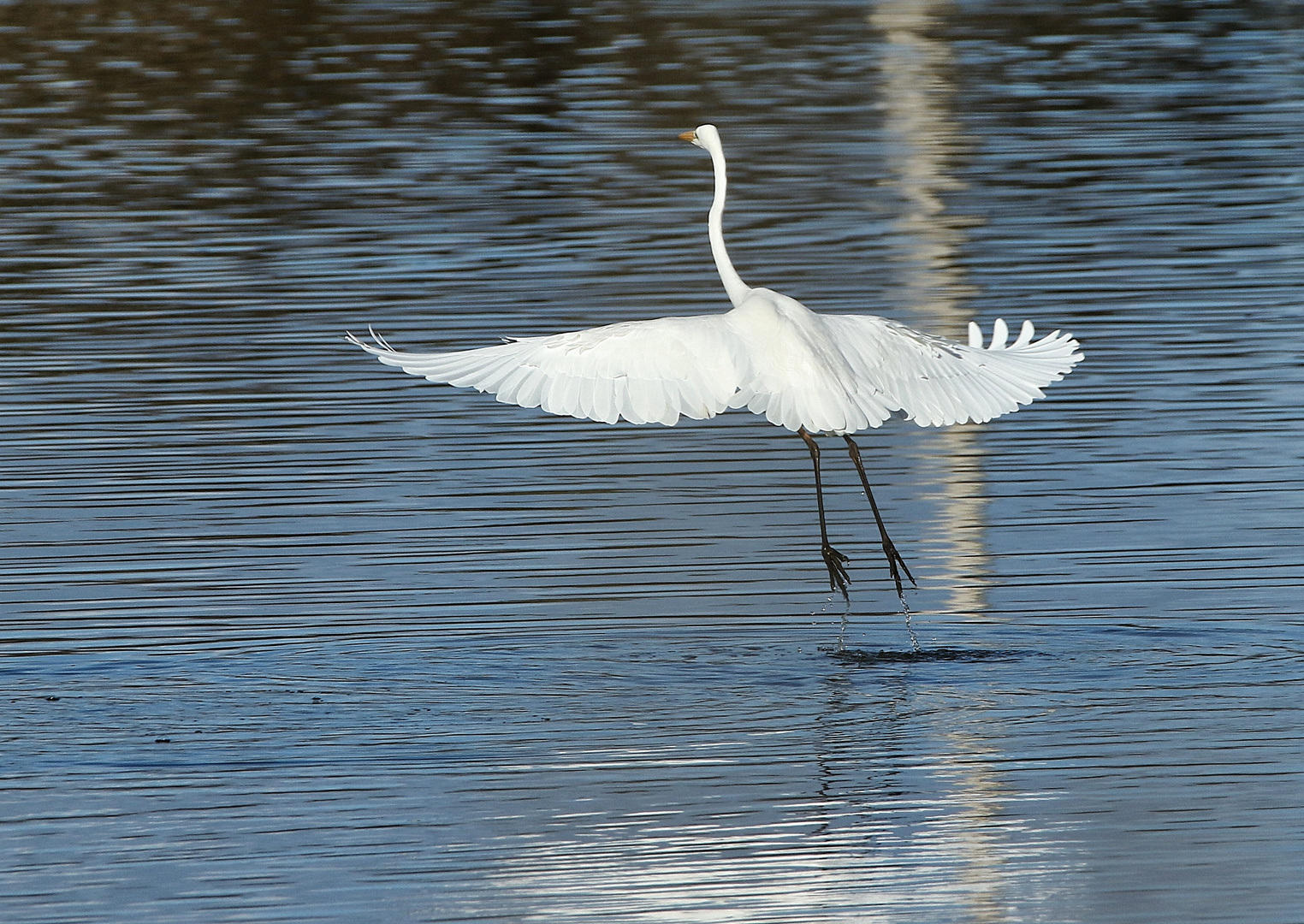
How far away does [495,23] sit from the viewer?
44.6 metres

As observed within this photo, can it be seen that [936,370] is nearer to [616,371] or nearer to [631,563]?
[616,371]

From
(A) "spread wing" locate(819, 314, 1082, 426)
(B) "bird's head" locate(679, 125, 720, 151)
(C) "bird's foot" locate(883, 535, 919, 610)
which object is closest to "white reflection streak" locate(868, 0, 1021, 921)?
(C) "bird's foot" locate(883, 535, 919, 610)

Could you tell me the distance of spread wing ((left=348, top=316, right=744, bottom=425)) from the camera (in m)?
11.0

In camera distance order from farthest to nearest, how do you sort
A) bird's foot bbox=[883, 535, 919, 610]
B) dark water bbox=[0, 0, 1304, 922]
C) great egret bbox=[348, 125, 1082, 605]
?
1. bird's foot bbox=[883, 535, 919, 610]
2. great egret bbox=[348, 125, 1082, 605]
3. dark water bbox=[0, 0, 1304, 922]

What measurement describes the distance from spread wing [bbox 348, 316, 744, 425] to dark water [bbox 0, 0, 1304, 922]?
0.99m

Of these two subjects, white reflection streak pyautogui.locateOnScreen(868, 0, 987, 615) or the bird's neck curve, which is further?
white reflection streak pyautogui.locateOnScreen(868, 0, 987, 615)

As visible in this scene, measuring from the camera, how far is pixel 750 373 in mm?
11031

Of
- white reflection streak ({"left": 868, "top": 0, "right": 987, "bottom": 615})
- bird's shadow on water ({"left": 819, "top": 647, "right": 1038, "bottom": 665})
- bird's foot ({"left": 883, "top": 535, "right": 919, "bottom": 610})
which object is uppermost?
bird's foot ({"left": 883, "top": 535, "right": 919, "bottom": 610})

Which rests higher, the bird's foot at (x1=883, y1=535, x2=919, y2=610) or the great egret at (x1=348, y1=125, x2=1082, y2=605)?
the great egret at (x1=348, y1=125, x2=1082, y2=605)

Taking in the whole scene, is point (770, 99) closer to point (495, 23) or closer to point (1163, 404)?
point (495, 23)

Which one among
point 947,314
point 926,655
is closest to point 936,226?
point 947,314

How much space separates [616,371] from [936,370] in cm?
151

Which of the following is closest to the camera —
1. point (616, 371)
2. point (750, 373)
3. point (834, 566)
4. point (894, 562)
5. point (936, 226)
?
point (750, 373)

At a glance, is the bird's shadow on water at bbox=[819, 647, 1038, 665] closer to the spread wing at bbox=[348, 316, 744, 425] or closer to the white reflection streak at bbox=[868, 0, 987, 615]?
the white reflection streak at bbox=[868, 0, 987, 615]
